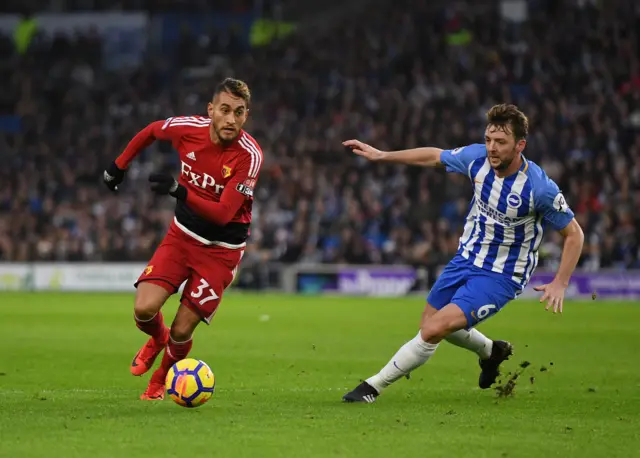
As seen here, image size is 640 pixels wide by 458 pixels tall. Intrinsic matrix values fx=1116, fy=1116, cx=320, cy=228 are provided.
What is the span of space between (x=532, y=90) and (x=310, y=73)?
701 cm

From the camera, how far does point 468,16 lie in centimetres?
3269

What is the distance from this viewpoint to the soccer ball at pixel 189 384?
816cm

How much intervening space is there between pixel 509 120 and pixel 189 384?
3.16 metres

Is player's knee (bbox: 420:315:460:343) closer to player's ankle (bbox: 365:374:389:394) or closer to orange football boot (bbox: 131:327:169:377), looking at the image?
player's ankle (bbox: 365:374:389:394)

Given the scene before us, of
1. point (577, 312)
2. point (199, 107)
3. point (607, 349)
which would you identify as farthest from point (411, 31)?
point (607, 349)

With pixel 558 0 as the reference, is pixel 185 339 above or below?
below

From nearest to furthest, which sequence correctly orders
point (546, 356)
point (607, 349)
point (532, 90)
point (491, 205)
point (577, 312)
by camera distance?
point (491, 205) → point (546, 356) → point (607, 349) → point (577, 312) → point (532, 90)

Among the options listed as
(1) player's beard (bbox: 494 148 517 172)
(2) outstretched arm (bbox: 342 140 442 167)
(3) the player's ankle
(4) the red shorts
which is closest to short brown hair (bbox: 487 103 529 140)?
(1) player's beard (bbox: 494 148 517 172)

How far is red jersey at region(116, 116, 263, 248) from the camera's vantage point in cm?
873

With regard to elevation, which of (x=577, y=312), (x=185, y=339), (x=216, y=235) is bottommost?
(x=577, y=312)

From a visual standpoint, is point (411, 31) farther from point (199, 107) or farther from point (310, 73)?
point (199, 107)

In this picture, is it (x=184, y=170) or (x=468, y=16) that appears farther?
(x=468, y=16)

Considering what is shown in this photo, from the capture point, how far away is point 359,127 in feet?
102

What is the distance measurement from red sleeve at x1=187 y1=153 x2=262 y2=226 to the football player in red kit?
0.03 ft
